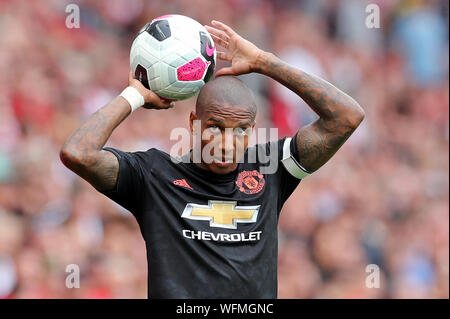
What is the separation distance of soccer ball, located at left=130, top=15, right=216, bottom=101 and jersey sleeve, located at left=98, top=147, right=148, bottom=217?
0.40 metres

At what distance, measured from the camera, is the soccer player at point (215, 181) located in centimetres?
421

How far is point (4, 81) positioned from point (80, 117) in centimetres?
93

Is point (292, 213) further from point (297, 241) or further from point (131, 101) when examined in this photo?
point (131, 101)

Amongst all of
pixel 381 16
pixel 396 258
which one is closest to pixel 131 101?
pixel 396 258

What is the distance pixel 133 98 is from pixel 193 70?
377 millimetres

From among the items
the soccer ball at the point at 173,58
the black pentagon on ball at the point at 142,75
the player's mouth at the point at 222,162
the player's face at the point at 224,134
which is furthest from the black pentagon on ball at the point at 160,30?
the player's mouth at the point at 222,162

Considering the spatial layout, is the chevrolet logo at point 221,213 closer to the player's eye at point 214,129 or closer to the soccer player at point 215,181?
the soccer player at point 215,181

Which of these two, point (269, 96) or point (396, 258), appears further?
point (269, 96)

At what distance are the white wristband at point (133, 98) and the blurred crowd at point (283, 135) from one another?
12.7 feet

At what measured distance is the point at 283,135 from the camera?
1052 centimetres

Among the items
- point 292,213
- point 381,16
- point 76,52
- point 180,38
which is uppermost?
point 381,16

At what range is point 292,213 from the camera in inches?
378

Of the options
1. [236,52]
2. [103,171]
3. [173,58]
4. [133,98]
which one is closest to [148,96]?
[133,98]

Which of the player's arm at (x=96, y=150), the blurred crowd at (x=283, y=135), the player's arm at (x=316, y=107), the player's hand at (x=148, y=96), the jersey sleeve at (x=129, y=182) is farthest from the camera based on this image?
the blurred crowd at (x=283, y=135)
